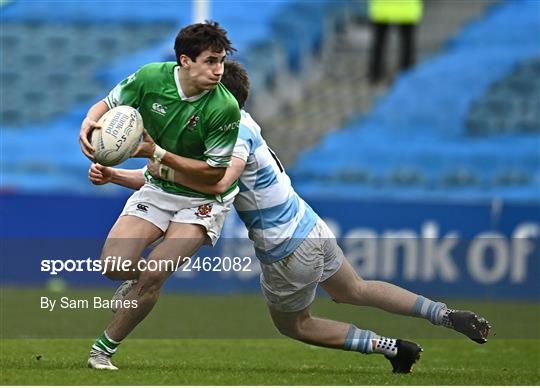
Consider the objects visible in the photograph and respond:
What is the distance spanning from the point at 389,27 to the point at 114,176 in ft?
45.8

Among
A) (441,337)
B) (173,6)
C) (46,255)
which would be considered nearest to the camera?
(441,337)

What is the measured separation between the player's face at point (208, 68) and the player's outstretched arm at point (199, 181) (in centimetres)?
48

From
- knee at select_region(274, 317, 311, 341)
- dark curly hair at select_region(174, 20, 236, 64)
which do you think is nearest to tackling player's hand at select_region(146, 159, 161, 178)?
dark curly hair at select_region(174, 20, 236, 64)

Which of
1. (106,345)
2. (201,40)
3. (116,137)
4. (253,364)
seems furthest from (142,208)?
(253,364)

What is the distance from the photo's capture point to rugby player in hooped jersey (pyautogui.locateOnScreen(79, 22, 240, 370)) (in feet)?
25.4

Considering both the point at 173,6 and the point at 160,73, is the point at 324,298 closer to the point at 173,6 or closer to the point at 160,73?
the point at 160,73

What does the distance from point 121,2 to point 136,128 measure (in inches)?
614

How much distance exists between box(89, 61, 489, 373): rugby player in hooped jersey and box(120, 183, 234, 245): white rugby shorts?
5.9 inches

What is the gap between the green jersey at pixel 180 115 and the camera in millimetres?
7832

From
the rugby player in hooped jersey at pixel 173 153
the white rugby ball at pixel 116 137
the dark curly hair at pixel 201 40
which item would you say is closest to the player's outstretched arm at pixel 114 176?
the rugby player in hooped jersey at pixel 173 153

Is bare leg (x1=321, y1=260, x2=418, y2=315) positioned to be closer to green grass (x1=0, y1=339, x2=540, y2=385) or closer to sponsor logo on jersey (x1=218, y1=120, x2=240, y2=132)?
green grass (x1=0, y1=339, x2=540, y2=385)

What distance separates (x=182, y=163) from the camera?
7770mm

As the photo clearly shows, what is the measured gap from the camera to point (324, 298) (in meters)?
14.9

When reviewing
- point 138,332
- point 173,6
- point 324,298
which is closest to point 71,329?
point 138,332
